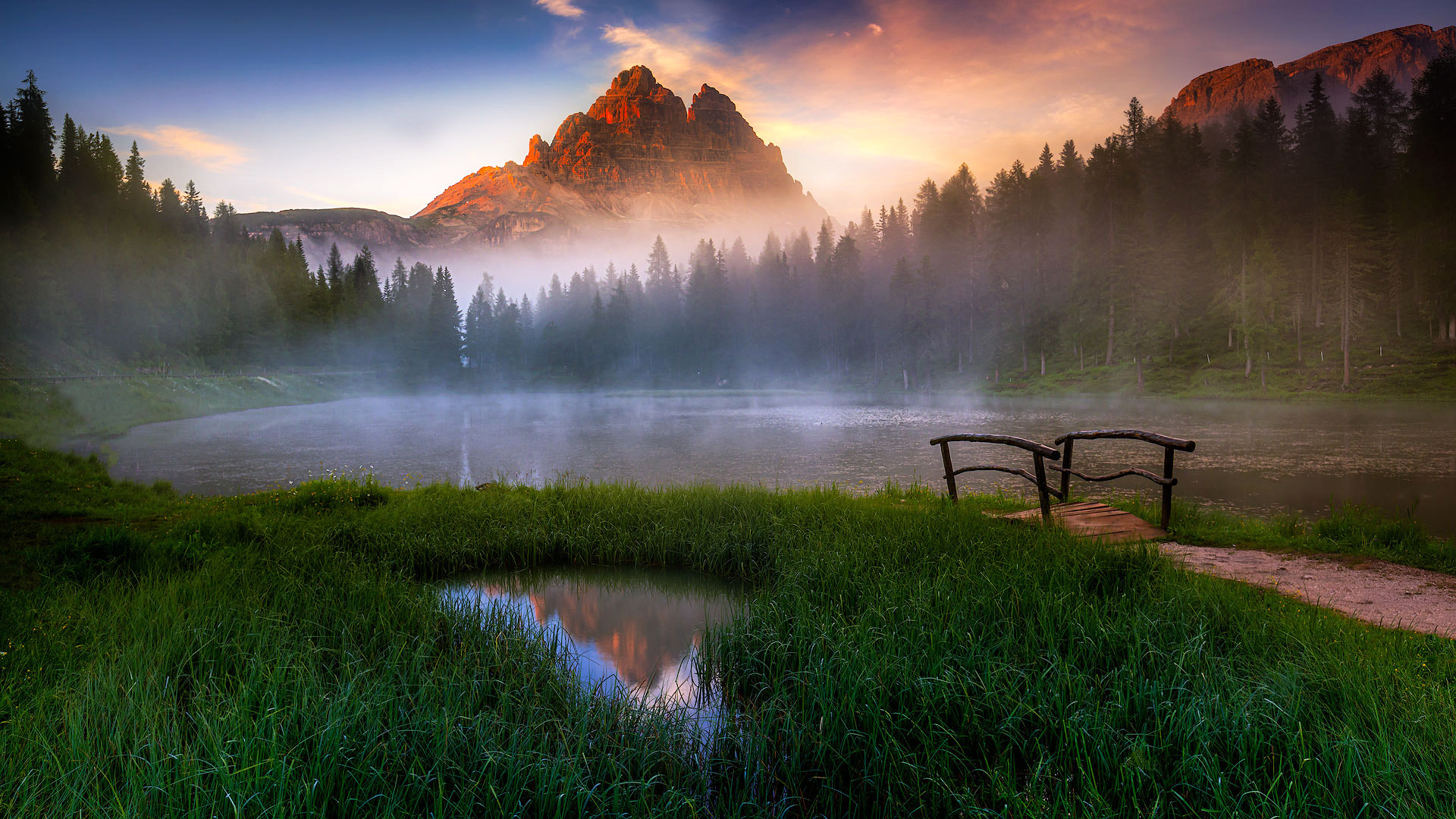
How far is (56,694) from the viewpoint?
12.6ft

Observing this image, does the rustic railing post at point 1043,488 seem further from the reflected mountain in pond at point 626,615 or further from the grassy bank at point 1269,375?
the grassy bank at point 1269,375

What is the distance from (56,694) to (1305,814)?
7.08 meters

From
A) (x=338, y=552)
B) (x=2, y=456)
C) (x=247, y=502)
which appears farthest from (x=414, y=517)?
(x=2, y=456)

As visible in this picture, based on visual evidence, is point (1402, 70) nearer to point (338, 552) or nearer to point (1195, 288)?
point (1195, 288)

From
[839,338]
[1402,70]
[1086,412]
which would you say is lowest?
[1086,412]

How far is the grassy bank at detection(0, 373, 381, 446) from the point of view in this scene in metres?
31.6

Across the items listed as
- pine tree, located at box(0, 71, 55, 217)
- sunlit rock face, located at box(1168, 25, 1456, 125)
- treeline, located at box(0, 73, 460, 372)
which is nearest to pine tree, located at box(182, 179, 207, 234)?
treeline, located at box(0, 73, 460, 372)

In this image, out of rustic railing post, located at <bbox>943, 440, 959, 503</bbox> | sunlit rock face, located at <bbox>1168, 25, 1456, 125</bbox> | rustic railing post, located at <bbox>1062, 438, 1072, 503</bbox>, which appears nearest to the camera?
rustic railing post, located at <bbox>1062, 438, 1072, 503</bbox>

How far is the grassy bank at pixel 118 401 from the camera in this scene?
104ft

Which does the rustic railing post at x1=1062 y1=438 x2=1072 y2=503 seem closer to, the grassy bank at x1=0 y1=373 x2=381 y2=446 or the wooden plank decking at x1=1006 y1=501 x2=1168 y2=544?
the wooden plank decking at x1=1006 y1=501 x2=1168 y2=544

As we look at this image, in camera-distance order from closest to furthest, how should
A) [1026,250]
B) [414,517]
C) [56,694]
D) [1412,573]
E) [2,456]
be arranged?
[56,694] < [1412,573] < [414,517] < [2,456] < [1026,250]

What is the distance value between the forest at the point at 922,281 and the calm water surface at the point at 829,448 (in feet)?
44.7

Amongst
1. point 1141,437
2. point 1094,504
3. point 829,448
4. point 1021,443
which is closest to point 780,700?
point 1021,443

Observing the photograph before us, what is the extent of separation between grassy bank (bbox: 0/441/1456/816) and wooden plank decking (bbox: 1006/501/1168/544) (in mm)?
1876
